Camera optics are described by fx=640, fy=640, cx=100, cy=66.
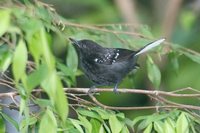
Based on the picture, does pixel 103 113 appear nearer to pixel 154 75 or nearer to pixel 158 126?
pixel 158 126

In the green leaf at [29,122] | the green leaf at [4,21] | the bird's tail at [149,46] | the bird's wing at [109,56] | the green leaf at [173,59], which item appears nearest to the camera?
the green leaf at [4,21]

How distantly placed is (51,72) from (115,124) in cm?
75

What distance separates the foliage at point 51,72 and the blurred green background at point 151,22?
3.86ft

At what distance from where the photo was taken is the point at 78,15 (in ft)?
19.6

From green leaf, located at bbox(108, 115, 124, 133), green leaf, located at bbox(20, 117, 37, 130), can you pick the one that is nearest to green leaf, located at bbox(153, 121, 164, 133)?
green leaf, located at bbox(108, 115, 124, 133)

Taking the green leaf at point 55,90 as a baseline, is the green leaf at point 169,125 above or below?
above

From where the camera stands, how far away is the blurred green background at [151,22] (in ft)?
16.0

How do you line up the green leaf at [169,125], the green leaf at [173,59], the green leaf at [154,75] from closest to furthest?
the green leaf at [169,125], the green leaf at [154,75], the green leaf at [173,59]

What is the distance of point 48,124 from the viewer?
2.10m

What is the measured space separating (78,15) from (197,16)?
1.10 metres

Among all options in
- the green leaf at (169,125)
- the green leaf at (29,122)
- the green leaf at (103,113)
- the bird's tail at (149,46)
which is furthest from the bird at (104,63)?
the green leaf at (29,122)

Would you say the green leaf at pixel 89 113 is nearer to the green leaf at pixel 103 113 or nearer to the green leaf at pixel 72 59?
the green leaf at pixel 103 113

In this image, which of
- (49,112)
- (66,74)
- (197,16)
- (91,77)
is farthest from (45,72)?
(197,16)

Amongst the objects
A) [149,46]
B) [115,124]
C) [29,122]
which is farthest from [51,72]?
[149,46]
